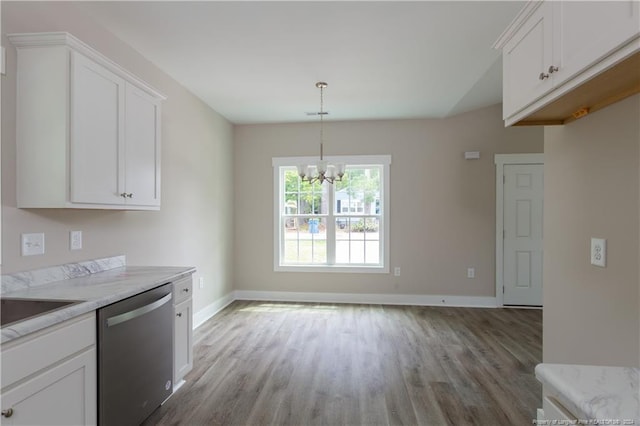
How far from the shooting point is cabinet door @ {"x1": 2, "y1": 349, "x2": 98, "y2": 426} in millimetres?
1221

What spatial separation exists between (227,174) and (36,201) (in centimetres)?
308

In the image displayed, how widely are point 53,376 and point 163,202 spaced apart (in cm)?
206

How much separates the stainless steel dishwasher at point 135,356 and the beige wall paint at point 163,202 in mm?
677

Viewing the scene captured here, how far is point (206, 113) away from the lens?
13.6 feet

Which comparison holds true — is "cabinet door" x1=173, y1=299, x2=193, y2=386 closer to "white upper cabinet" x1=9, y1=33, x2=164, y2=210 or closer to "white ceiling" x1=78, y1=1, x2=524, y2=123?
"white upper cabinet" x1=9, y1=33, x2=164, y2=210

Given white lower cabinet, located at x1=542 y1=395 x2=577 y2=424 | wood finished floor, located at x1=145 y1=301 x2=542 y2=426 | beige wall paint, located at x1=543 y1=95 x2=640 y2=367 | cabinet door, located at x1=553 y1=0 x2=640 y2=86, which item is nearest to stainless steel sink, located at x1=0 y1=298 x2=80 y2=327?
wood finished floor, located at x1=145 y1=301 x2=542 y2=426

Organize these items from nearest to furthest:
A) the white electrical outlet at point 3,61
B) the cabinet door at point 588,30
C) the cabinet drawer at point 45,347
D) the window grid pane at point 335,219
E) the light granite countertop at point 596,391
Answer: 1. the light granite countertop at point 596,391
2. the cabinet door at point 588,30
3. the cabinet drawer at point 45,347
4. the white electrical outlet at point 3,61
5. the window grid pane at point 335,219

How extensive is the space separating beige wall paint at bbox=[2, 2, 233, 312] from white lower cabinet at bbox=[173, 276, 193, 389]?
25.2 inches

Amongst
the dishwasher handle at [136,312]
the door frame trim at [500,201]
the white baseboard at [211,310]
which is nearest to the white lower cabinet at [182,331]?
the dishwasher handle at [136,312]

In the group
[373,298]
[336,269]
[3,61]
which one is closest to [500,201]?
[373,298]

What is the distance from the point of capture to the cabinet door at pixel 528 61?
136 cm

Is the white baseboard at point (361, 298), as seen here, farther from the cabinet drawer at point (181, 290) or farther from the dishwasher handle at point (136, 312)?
the dishwasher handle at point (136, 312)

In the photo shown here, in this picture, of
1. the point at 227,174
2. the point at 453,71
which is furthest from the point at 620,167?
the point at 227,174

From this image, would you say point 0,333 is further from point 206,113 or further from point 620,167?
point 206,113
